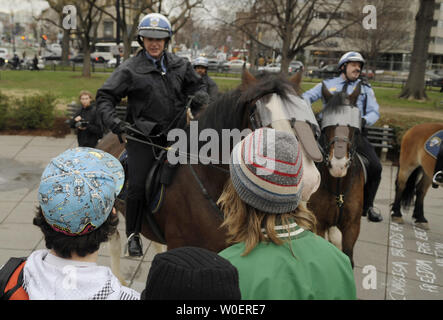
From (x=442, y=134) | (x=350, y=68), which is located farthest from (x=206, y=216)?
(x=442, y=134)

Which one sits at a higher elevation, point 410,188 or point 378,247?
point 410,188

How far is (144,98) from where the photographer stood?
13.8ft

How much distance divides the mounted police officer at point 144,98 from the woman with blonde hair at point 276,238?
7.94 ft

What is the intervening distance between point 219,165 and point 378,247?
3.82 meters

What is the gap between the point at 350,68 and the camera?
5.19 meters

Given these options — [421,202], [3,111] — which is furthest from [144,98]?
[3,111]

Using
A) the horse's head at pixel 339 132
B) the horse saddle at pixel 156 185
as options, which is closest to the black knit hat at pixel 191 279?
the horse saddle at pixel 156 185

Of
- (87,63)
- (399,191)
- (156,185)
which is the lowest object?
(399,191)

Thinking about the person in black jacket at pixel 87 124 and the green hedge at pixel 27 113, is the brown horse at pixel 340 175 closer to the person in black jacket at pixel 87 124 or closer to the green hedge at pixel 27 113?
the person in black jacket at pixel 87 124

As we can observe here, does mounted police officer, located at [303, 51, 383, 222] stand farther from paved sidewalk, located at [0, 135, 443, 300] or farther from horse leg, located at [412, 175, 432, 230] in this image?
horse leg, located at [412, 175, 432, 230]

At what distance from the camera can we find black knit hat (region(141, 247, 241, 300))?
128cm

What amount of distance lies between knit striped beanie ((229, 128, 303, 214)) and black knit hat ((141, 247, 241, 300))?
48 cm

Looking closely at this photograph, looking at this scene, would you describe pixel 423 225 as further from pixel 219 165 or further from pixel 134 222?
pixel 134 222

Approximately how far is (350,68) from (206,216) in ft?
9.28
